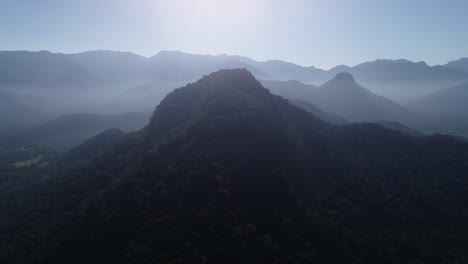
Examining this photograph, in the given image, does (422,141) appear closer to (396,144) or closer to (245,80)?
(396,144)

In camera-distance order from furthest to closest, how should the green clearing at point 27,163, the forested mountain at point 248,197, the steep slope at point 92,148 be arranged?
the green clearing at point 27,163
the steep slope at point 92,148
the forested mountain at point 248,197

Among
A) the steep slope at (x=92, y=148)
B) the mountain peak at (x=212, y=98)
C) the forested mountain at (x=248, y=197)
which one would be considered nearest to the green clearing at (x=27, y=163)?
the steep slope at (x=92, y=148)

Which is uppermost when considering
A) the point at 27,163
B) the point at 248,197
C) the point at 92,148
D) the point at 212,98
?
the point at 212,98

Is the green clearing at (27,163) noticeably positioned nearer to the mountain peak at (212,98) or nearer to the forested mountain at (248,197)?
the forested mountain at (248,197)

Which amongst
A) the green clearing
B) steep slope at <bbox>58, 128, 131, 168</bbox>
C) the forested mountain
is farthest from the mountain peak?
the green clearing

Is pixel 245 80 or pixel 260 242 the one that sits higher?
pixel 245 80

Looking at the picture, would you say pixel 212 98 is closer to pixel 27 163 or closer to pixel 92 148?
pixel 92 148

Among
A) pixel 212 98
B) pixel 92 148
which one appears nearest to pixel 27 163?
pixel 92 148

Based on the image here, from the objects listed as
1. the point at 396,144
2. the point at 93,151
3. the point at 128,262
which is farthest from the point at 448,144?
the point at 93,151
